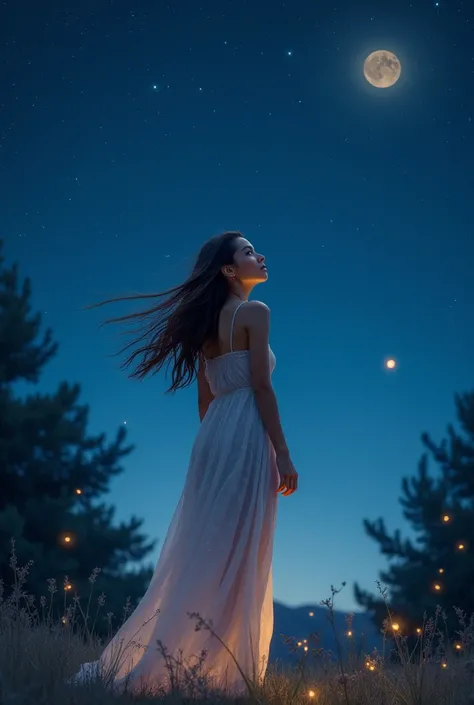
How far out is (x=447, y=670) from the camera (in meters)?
4.53

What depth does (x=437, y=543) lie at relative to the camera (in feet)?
46.1

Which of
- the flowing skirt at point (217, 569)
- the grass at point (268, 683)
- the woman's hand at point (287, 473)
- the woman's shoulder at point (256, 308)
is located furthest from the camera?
the woman's shoulder at point (256, 308)

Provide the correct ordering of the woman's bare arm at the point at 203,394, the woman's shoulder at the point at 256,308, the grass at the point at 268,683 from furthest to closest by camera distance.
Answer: the woman's bare arm at the point at 203,394
the woman's shoulder at the point at 256,308
the grass at the point at 268,683

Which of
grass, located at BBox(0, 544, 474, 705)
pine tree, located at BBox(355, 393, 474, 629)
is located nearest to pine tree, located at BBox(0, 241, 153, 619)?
pine tree, located at BBox(355, 393, 474, 629)

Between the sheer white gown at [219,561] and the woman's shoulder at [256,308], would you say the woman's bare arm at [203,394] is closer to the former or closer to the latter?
the sheer white gown at [219,561]

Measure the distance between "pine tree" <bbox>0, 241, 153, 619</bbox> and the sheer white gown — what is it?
8361 millimetres

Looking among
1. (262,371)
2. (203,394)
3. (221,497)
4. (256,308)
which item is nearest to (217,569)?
(221,497)

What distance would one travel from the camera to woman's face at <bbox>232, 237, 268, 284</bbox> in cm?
463

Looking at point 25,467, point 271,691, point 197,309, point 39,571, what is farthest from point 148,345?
point 25,467

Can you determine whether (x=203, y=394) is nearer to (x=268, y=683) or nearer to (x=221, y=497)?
(x=221, y=497)

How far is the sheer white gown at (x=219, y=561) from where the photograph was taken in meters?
3.83

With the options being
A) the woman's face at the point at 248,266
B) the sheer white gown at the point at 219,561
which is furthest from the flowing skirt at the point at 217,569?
the woman's face at the point at 248,266

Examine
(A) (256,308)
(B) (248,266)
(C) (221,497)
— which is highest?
(B) (248,266)

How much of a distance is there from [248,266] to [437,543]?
11.0m
